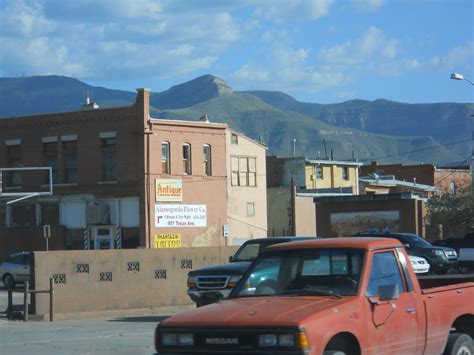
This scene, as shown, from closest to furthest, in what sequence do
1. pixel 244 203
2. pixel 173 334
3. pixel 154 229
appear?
pixel 173 334 → pixel 154 229 → pixel 244 203

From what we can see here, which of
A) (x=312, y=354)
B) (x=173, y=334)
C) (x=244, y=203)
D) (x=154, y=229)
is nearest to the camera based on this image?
(x=312, y=354)

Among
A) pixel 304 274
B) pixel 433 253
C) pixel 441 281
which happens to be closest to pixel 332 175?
pixel 433 253

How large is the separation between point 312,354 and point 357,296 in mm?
1099

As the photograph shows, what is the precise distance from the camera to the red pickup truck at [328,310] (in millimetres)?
8477

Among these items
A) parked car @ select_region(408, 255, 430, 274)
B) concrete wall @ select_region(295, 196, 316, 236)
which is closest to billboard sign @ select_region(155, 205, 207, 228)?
concrete wall @ select_region(295, 196, 316, 236)

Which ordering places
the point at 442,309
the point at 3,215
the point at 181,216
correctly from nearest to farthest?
the point at 442,309 < the point at 181,216 < the point at 3,215

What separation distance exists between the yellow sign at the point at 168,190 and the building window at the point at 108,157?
319cm

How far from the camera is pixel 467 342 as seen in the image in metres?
10.7

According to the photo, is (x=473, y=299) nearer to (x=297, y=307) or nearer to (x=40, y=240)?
(x=297, y=307)

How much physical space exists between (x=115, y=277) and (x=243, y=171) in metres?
41.0

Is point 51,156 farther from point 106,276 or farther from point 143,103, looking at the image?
point 106,276

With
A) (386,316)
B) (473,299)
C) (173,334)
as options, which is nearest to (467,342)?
(473,299)

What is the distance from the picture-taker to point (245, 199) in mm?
65000

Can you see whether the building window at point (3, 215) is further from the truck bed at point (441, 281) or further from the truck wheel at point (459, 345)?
the truck wheel at point (459, 345)
